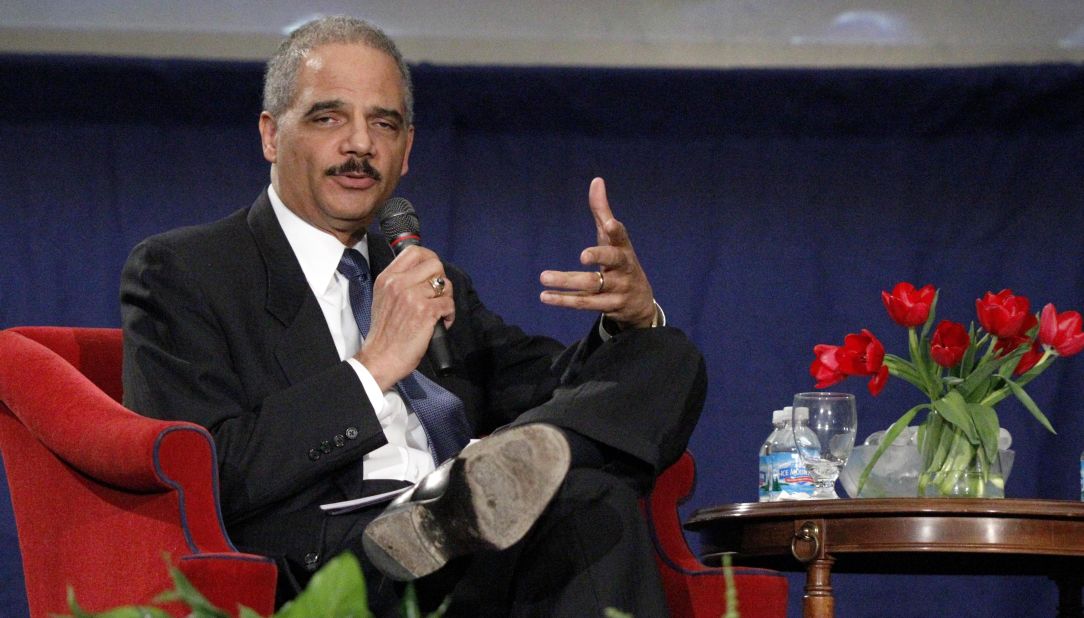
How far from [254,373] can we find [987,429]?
101 cm

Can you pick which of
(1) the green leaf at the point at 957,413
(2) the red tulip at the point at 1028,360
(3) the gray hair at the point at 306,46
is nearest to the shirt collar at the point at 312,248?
(3) the gray hair at the point at 306,46

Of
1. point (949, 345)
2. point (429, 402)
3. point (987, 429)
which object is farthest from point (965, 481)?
point (429, 402)

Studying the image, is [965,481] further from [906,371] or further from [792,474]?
[792,474]

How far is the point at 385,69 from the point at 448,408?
52 centimetres

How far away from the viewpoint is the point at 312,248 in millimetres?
1855

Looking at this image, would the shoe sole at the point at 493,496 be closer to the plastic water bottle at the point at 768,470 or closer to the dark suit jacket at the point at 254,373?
the dark suit jacket at the point at 254,373

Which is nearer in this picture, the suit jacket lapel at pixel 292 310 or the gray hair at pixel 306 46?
the suit jacket lapel at pixel 292 310

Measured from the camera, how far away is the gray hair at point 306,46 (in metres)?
1.91

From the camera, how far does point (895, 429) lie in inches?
72.7

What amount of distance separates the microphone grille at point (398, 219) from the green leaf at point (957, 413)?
0.78 meters

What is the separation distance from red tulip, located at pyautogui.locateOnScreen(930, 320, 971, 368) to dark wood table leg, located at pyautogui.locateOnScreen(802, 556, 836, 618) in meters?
0.35

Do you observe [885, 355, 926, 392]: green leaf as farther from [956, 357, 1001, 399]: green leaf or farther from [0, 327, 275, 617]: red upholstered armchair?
[0, 327, 275, 617]: red upholstered armchair

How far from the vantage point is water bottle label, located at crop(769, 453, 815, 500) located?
2.04m

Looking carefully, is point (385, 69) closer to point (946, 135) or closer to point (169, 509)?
point (169, 509)
